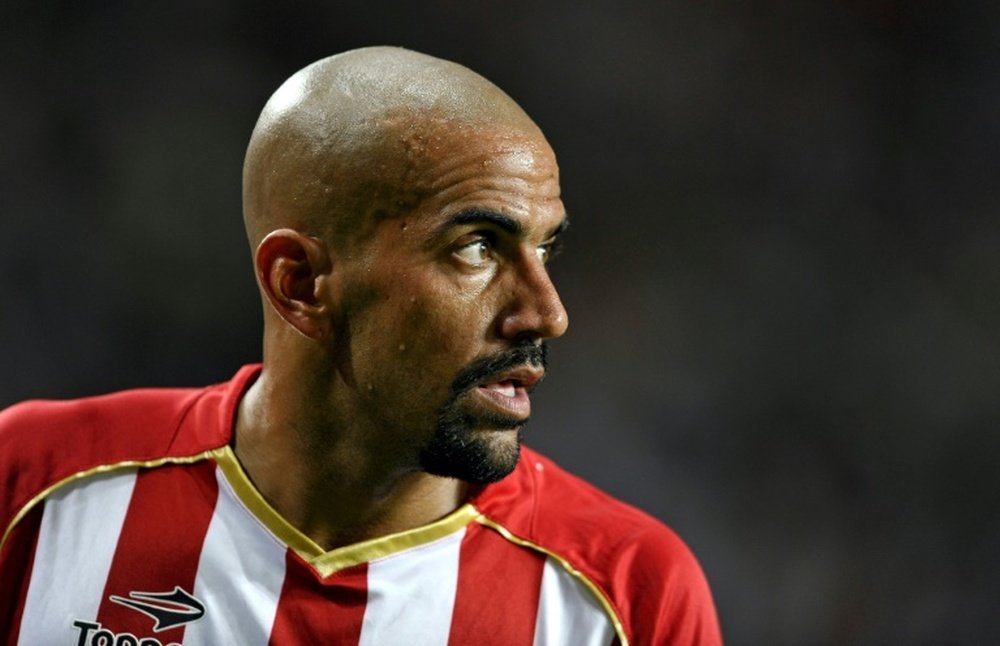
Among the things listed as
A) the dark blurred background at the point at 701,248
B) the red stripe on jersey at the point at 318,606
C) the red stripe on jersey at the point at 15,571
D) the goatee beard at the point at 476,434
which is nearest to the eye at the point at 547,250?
the goatee beard at the point at 476,434

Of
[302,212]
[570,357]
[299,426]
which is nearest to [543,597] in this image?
[299,426]

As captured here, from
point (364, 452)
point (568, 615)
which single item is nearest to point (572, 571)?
point (568, 615)

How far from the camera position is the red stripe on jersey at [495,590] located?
1.60 meters

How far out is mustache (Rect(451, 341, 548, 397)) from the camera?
1490mm

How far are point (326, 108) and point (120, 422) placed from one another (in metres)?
0.55

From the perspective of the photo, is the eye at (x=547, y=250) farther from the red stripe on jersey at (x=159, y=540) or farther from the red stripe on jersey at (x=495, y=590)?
the red stripe on jersey at (x=159, y=540)

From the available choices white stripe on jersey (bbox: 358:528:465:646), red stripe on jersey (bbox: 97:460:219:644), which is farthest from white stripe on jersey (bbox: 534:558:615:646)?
red stripe on jersey (bbox: 97:460:219:644)

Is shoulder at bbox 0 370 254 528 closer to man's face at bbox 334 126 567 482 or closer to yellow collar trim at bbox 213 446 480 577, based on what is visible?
yellow collar trim at bbox 213 446 480 577

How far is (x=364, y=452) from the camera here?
5.17 ft

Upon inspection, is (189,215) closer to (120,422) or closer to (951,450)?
(120,422)

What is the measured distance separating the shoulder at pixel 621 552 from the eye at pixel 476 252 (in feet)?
1.19

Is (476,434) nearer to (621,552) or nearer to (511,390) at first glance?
(511,390)

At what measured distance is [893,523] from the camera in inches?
107

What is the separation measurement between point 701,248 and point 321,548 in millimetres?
1506
